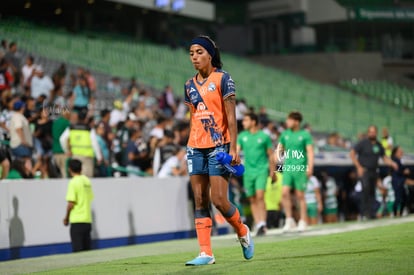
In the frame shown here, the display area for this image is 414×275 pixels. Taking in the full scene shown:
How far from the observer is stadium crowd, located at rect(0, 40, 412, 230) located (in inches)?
752

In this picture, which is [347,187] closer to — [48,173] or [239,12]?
[48,173]

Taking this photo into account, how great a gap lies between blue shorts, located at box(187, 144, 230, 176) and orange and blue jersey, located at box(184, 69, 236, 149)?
0.19ft

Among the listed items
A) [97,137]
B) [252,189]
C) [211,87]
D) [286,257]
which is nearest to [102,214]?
[97,137]

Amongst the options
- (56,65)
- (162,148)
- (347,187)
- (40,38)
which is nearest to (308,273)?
(162,148)

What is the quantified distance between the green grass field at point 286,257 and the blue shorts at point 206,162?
1041 mm

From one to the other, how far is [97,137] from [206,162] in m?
9.95

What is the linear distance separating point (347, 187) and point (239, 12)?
32819 millimetres

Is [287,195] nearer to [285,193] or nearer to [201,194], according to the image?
[285,193]

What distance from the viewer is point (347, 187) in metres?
27.7

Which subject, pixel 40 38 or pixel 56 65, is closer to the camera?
pixel 56 65

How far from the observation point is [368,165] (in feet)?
76.3

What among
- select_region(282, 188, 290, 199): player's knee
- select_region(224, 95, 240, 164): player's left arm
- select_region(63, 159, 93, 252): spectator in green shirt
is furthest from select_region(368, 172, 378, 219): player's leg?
select_region(224, 95, 240, 164): player's left arm

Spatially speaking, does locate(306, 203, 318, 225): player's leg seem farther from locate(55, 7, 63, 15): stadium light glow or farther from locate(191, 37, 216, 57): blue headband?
locate(55, 7, 63, 15): stadium light glow

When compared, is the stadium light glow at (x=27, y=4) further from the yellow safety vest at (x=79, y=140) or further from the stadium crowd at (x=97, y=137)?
the yellow safety vest at (x=79, y=140)
